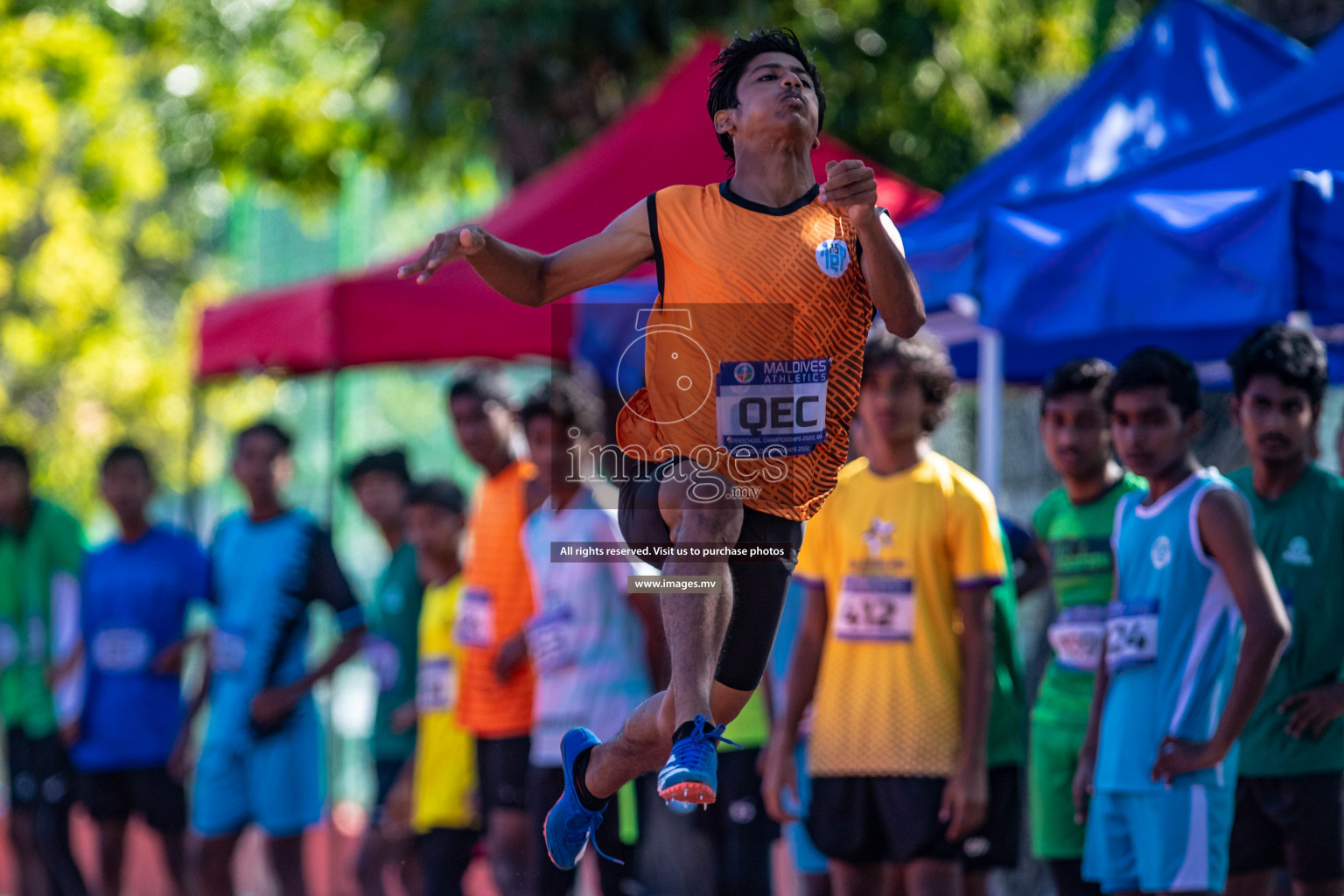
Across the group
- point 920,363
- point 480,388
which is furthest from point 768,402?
point 480,388

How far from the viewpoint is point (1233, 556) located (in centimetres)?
391

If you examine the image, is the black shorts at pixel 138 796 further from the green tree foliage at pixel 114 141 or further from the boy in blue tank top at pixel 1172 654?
the green tree foliage at pixel 114 141

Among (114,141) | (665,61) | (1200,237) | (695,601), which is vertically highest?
(114,141)

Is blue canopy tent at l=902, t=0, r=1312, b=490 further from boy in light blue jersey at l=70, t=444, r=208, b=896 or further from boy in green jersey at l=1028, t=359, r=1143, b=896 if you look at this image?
boy in light blue jersey at l=70, t=444, r=208, b=896

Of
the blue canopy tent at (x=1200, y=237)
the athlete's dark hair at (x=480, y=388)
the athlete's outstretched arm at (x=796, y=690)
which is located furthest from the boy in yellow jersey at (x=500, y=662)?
the blue canopy tent at (x=1200, y=237)

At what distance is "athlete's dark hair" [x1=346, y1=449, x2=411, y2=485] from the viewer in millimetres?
7055

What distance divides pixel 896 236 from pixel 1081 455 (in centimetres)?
207

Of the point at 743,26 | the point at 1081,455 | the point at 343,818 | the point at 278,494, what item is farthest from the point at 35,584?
the point at 1081,455

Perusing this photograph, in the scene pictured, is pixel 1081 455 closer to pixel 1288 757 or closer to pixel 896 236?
pixel 1288 757

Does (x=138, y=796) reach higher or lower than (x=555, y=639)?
lower

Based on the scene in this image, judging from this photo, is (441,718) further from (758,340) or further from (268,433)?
(758,340)

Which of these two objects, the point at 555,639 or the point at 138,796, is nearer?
the point at 555,639

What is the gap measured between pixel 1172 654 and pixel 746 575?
1.68 meters

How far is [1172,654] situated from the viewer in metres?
4.04
